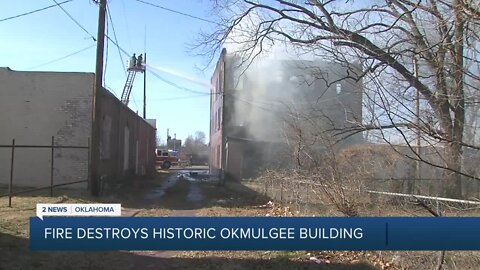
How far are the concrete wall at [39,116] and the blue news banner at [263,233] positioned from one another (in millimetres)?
14718

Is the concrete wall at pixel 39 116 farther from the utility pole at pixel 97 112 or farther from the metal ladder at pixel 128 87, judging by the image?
the metal ladder at pixel 128 87

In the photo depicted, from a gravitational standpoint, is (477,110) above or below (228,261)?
above

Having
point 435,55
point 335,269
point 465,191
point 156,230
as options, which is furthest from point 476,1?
point 465,191

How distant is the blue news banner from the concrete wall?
14.7 m

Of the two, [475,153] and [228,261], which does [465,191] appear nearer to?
[475,153]

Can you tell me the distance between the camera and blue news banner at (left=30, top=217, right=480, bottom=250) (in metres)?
6.10

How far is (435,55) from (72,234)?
5.33m

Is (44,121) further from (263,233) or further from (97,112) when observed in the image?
(263,233)

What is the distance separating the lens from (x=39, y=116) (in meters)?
20.5

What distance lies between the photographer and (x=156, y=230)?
608 cm

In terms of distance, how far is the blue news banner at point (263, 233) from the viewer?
240 inches

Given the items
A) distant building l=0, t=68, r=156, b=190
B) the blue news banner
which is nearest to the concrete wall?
distant building l=0, t=68, r=156, b=190

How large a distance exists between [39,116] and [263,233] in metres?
16.6

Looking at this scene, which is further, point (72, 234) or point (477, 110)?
point (477, 110)
